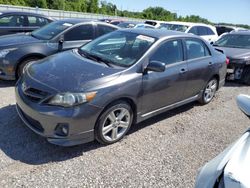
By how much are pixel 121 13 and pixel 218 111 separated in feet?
192

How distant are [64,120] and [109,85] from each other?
74 centimetres

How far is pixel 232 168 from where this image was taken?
5.87 ft

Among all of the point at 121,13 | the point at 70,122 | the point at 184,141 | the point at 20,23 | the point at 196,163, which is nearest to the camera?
the point at 70,122

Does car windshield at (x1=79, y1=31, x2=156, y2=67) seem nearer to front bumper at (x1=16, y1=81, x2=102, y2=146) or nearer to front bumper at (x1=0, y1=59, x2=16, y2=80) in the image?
front bumper at (x1=16, y1=81, x2=102, y2=146)

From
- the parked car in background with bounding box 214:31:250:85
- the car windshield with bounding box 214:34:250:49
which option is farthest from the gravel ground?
the car windshield with bounding box 214:34:250:49

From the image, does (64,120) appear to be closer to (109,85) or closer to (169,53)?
(109,85)

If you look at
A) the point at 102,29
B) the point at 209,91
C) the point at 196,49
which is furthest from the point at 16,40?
the point at 209,91

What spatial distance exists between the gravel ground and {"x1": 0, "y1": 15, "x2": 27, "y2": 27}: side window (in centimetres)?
435

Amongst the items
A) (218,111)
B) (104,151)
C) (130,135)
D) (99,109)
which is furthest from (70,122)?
(218,111)

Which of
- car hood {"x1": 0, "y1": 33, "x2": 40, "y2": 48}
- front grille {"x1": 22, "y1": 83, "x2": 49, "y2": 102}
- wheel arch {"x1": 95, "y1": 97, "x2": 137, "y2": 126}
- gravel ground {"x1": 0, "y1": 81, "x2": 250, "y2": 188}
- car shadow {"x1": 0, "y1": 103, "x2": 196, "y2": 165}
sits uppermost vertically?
car hood {"x1": 0, "y1": 33, "x2": 40, "y2": 48}

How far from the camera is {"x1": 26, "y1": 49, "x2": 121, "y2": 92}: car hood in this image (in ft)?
11.5

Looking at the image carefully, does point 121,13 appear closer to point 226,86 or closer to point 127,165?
point 226,86

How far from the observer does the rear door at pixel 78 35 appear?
648cm

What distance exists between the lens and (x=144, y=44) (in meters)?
4.39
